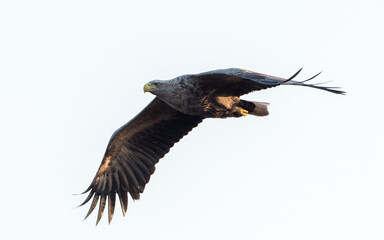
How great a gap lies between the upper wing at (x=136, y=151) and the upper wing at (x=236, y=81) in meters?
1.99

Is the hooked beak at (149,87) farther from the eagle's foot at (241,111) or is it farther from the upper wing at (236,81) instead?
the eagle's foot at (241,111)

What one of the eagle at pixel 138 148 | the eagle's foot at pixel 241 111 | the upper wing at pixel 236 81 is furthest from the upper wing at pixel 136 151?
the upper wing at pixel 236 81

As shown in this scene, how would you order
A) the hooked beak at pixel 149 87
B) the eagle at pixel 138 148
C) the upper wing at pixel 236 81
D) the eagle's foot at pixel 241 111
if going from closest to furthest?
the upper wing at pixel 236 81
the hooked beak at pixel 149 87
the eagle's foot at pixel 241 111
the eagle at pixel 138 148

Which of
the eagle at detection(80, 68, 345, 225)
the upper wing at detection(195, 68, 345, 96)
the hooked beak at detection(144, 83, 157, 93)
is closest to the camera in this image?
the upper wing at detection(195, 68, 345, 96)

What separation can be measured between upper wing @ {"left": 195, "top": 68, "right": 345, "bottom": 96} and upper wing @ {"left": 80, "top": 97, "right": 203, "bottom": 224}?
199 cm

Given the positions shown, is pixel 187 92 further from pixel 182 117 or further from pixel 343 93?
pixel 343 93

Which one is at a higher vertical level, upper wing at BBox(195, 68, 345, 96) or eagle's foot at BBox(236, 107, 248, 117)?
upper wing at BBox(195, 68, 345, 96)

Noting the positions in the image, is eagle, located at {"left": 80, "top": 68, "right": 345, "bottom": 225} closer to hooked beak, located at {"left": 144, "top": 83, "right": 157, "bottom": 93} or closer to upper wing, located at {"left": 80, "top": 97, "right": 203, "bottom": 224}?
upper wing, located at {"left": 80, "top": 97, "right": 203, "bottom": 224}

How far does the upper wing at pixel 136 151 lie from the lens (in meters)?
15.6

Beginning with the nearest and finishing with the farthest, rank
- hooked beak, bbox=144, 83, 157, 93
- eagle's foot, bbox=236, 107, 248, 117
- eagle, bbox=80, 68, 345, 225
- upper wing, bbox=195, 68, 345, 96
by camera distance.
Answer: upper wing, bbox=195, 68, 345, 96 → hooked beak, bbox=144, 83, 157, 93 → eagle's foot, bbox=236, 107, 248, 117 → eagle, bbox=80, 68, 345, 225

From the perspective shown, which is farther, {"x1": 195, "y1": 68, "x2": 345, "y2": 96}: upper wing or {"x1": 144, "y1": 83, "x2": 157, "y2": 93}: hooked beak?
{"x1": 144, "y1": 83, "x2": 157, "y2": 93}: hooked beak

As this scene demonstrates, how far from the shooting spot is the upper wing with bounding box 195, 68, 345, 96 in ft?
41.4

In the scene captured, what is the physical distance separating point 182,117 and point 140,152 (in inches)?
45.2

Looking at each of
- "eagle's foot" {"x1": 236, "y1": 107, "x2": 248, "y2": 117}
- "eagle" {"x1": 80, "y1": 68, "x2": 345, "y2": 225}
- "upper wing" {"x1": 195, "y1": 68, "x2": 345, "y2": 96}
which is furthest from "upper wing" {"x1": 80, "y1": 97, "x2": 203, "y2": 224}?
"upper wing" {"x1": 195, "y1": 68, "x2": 345, "y2": 96}
